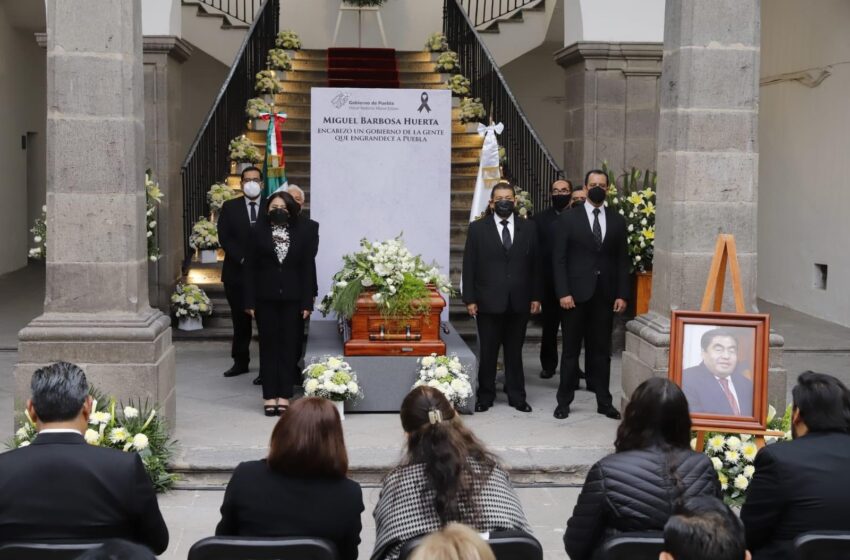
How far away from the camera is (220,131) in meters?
13.5

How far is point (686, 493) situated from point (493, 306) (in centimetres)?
443

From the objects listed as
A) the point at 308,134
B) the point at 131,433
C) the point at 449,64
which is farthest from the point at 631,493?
the point at 449,64

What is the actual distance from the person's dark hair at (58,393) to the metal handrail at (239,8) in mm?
14211

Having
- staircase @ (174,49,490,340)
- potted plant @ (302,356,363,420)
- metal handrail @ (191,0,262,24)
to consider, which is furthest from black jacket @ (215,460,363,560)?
metal handrail @ (191,0,262,24)

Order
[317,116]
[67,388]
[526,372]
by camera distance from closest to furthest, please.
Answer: [67,388]
[317,116]
[526,372]

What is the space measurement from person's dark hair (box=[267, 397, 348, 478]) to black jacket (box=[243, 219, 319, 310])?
4.17 meters

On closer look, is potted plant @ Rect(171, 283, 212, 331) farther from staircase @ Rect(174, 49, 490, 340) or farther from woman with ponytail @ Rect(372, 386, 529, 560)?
woman with ponytail @ Rect(372, 386, 529, 560)

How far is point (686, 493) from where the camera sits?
4043 mm

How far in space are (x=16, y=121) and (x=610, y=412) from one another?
12.5 meters

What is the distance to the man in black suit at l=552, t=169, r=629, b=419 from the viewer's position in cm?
831

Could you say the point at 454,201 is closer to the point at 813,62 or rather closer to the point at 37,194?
the point at 813,62

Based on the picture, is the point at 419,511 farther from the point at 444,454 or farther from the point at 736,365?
the point at 736,365

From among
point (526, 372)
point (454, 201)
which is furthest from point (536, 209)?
point (526, 372)

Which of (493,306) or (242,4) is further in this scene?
(242,4)
